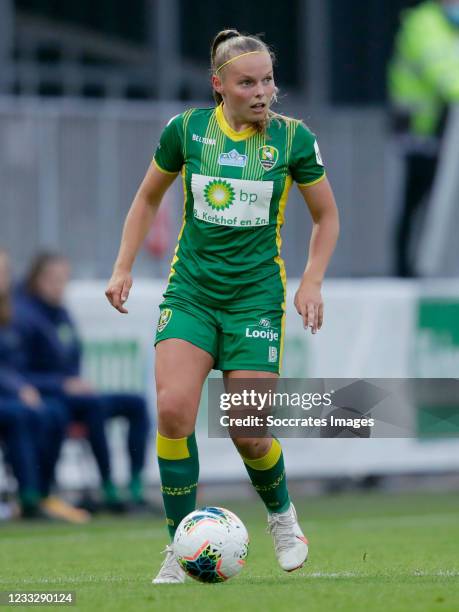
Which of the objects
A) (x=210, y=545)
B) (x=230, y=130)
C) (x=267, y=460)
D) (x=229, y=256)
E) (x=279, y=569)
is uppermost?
(x=230, y=130)

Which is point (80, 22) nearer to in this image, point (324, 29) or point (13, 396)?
point (324, 29)

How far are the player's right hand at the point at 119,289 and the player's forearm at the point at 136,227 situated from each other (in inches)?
3.7

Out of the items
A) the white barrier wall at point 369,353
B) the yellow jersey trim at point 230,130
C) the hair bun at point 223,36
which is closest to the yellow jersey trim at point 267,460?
the yellow jersey trim at point 230,130

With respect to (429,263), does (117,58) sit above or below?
above

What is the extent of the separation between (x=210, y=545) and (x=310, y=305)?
109 cm

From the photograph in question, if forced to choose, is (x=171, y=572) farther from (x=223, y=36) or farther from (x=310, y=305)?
(x=223, y=36)

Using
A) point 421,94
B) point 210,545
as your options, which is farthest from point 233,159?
point 421,94

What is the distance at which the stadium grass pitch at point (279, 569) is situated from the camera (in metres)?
6.01

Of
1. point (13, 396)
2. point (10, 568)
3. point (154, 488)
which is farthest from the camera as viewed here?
point (154, 488)

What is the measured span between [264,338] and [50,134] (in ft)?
26.1

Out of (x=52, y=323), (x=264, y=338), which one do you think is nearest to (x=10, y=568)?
(x=264, y=338)

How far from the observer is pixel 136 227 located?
704cm

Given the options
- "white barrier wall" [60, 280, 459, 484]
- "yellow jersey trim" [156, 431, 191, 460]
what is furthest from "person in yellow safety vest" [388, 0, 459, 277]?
"yellow jersey trim" [156, 431, 191, 460]

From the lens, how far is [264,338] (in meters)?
6.84
